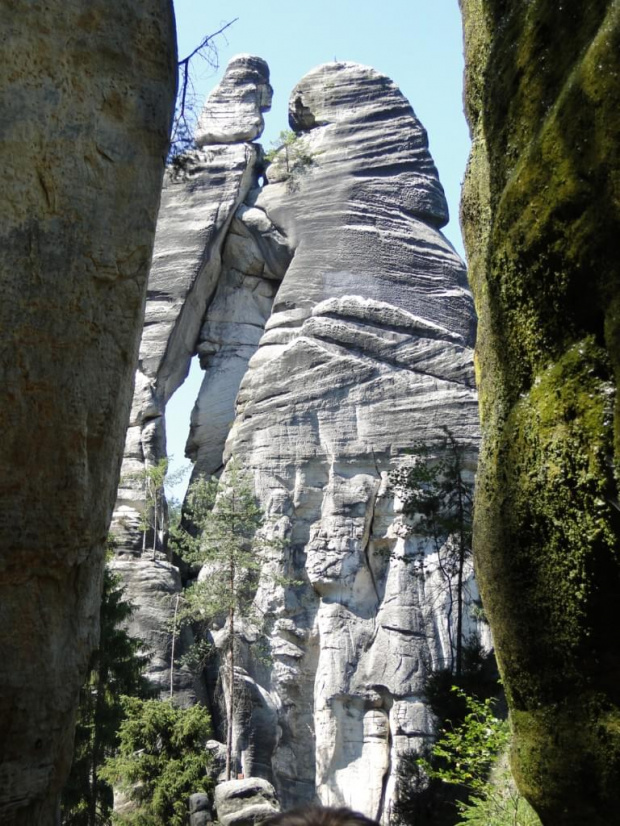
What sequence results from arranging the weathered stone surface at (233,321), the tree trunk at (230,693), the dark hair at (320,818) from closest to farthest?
the dark hair at (320,818) → the tree trunk at (230,693) → the weathered stone surface at (233,321)

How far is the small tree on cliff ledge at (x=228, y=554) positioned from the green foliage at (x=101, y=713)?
408 cm

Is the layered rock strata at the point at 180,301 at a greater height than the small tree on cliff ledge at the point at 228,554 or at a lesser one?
greater

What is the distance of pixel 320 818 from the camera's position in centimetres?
169

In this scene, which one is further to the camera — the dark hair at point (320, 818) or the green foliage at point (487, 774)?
the green foliage at point (487, 774)

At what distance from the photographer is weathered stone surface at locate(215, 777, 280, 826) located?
14.0 meters

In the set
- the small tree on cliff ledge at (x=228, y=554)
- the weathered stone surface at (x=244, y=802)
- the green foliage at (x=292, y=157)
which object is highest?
the green foliage at (x=292, y=157)

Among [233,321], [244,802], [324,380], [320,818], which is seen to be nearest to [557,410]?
[320,818]

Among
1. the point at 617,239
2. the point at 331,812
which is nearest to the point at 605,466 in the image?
the point at 617,239

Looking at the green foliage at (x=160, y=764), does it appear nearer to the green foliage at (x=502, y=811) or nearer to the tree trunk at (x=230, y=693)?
the tree trunk at (x=230, y=693)

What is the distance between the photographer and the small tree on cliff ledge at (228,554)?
70.3 ft

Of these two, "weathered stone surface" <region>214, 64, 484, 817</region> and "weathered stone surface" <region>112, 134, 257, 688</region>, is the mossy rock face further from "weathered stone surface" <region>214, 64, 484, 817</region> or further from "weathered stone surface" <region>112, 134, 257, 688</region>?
"weathered stone surface" <region>112, 134, 257, 688</region>

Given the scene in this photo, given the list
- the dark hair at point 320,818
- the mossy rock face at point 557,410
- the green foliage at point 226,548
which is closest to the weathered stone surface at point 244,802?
the green foliage at point 226,548

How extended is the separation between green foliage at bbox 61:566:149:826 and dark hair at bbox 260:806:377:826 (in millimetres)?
13236

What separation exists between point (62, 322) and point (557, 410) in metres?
2.76
